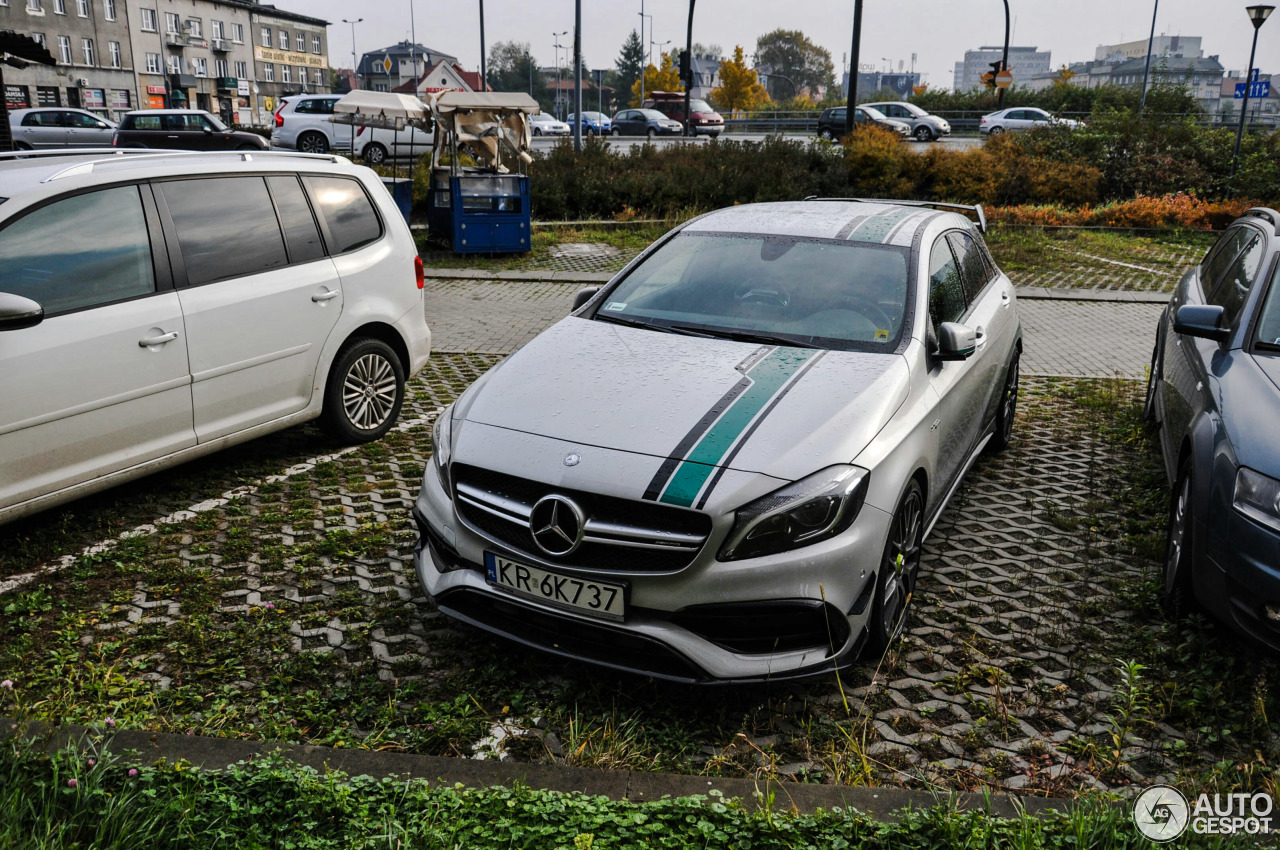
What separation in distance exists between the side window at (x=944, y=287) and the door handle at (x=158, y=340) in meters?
3.67

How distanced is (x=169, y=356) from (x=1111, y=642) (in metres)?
4.55

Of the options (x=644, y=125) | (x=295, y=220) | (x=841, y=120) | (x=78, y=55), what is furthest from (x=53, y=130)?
(x=78, y=55)

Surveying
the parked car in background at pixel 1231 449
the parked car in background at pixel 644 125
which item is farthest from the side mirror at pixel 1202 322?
the parked car in background at pixel 644 125

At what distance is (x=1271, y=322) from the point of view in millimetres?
4516

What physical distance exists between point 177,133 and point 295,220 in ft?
84.5

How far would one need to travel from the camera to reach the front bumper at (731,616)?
3318 millimetres

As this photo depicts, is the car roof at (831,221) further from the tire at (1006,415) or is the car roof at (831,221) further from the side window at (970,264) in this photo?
the tire at (1006,415)

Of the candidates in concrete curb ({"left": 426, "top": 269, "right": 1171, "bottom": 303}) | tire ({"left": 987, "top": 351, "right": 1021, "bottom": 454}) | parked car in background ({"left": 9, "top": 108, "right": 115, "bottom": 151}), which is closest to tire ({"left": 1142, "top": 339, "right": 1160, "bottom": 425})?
tire ({"left": 987, "top": 351, "right": 1021, "bottom": 454})

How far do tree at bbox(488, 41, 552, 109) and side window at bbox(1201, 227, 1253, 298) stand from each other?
389ft

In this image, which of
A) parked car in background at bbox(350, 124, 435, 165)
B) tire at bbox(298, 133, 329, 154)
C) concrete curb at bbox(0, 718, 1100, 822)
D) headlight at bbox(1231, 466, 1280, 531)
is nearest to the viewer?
concrete curb at bbox(0, 718, 1100, 822)

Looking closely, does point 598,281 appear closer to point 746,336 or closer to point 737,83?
point 746,336

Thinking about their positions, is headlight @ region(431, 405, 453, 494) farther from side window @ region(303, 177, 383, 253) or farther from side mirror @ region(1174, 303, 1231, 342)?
side mirror @ region(1174, 303, 1231, 342)

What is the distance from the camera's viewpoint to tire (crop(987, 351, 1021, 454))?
636cm

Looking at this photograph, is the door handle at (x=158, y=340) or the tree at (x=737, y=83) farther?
the tree at (x=737, y=83)
